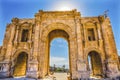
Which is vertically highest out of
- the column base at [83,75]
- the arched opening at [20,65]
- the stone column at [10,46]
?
the stone column at [10,46]

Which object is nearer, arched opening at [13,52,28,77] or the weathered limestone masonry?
the weathered limestone masonry

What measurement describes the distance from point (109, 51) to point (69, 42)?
4984mm

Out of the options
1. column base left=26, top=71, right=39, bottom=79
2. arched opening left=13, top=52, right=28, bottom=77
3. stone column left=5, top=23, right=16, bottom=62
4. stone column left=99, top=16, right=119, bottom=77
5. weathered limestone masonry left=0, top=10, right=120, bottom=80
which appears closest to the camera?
column base left=26, top=71, right=39, bottom=79

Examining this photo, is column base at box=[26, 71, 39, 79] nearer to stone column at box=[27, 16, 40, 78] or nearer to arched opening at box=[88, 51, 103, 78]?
stone column at box=[27, 16, 40, 78]

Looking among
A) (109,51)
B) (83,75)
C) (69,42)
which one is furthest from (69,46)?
(109,51)

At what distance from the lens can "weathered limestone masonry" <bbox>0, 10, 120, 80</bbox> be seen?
12891 mm

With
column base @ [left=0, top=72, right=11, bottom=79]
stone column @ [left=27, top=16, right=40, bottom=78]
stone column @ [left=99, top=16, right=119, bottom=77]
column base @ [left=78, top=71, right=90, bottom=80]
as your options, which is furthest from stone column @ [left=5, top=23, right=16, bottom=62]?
stone column @ [left=99, top=16, right=119, bottom=77]

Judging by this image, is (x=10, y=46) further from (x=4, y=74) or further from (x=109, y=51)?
(x=109, y=51)

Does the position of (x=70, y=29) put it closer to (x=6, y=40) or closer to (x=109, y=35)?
(x=109, y=35)

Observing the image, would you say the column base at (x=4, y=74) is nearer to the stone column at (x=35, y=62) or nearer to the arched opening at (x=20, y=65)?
the arched opening at (x=20, y=65)

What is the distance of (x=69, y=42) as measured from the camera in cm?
1456

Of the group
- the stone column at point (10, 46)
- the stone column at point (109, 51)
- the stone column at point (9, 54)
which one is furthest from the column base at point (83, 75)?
the stone column at point (10, 46)

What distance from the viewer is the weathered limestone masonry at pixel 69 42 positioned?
1289 centimetres

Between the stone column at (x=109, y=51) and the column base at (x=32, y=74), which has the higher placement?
the stone column at (x=109, y=51)
